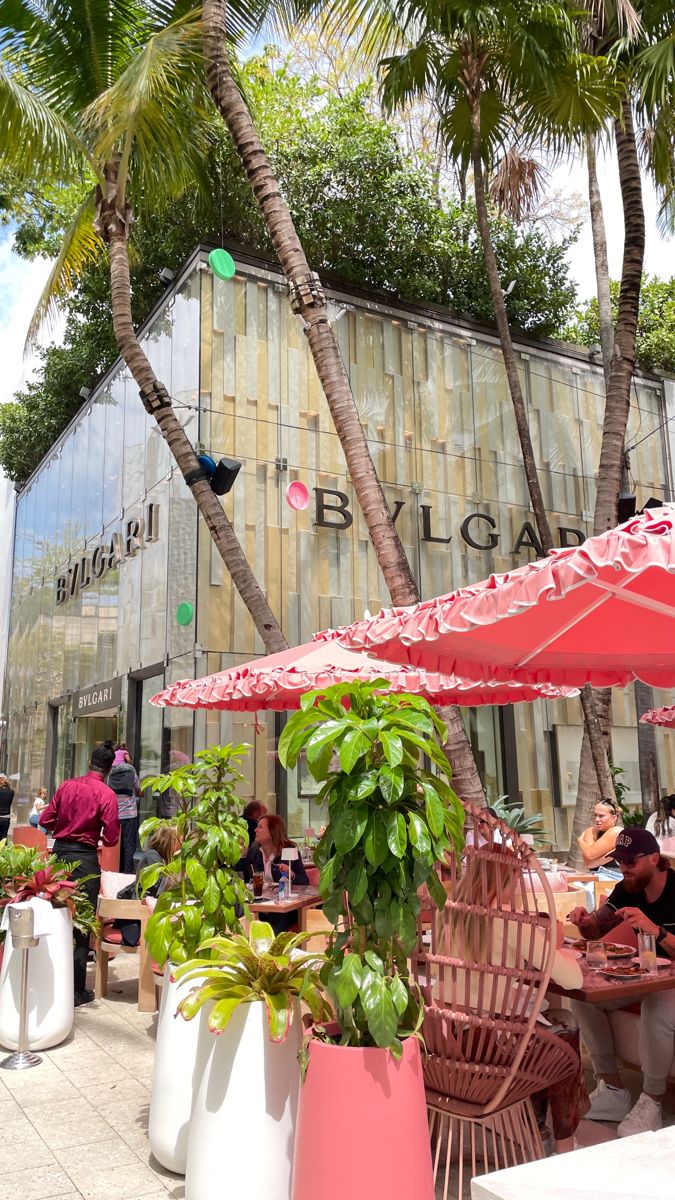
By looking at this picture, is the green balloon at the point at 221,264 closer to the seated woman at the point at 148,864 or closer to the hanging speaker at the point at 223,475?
the hanging speaker at the point at 223,475

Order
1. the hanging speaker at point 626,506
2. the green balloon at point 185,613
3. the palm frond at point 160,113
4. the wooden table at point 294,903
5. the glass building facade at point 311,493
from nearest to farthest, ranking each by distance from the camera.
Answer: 1. the wooden table at point 294,903
2. the palm frond at point 160,113
3. the hanging speaker at point 626,506
4. the green balloon at point 185,613
5. the glass building facade at point 311,493

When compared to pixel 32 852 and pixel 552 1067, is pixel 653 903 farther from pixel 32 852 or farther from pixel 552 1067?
pixel 32 852

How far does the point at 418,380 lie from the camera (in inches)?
601

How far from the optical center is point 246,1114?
325 centimetres

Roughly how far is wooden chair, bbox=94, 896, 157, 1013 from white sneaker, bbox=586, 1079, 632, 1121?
10.0 feet

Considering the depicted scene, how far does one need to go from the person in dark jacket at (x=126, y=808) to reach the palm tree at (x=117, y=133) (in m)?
3.76

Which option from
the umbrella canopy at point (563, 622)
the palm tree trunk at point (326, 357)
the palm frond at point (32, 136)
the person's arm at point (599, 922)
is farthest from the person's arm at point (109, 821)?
the palm frond at point (32, 136)

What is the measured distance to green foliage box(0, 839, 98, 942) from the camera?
19.6 feet

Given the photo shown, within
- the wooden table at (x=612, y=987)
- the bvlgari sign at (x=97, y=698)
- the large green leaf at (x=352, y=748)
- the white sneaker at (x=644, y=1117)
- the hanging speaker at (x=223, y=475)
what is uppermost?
the hanging speaker at (x=223, y=475)

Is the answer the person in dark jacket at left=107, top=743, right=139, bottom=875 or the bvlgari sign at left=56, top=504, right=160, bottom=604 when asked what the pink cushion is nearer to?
the person in dark jacket at left=107, top=743, right=139, bottom=875

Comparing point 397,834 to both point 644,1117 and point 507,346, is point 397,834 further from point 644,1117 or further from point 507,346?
point 507,346

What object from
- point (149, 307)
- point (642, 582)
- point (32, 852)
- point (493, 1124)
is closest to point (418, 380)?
point (149, 307)

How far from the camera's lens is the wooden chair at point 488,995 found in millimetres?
3389

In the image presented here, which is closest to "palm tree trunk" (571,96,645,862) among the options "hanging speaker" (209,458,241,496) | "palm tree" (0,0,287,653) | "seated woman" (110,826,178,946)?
"palm tree" (0,0,287,653)
